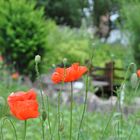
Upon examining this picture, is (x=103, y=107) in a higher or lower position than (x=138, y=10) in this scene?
lower

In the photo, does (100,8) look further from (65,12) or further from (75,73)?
(75,73)

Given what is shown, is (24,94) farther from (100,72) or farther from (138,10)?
(100,72)

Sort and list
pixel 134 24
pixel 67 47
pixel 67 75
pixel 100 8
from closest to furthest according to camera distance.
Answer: pixel 67 75 → pixel 134 24 → pixel 67 47 → pixel 100 8

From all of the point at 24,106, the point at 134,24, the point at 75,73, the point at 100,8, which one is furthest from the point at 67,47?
the point at 100,8

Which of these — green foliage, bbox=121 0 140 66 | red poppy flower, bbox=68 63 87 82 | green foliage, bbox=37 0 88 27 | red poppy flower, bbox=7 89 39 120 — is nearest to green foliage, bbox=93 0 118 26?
green foliage, bbox=37 0 88 27

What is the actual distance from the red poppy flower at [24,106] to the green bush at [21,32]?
8311 millimetres

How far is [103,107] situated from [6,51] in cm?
395

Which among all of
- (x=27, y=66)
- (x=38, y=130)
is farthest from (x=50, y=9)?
(x=38, y=130)

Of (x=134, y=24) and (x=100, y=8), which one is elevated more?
(x=134, y=24)

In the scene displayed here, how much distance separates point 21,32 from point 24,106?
8.52m

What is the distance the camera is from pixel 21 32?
10.2 meters

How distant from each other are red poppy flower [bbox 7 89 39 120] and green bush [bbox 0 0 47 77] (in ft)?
27.3

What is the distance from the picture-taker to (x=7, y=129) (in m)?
4.46

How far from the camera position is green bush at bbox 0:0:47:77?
10266 mm
